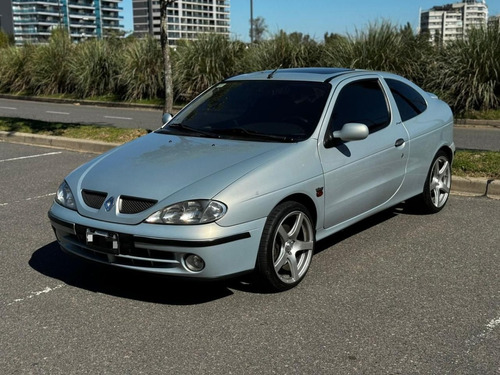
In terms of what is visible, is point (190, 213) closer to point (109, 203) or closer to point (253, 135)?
point (109, 203)

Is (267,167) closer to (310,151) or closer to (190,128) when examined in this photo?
(310,151)

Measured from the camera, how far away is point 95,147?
1071cm

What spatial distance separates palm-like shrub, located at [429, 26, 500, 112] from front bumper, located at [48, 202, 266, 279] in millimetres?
13433

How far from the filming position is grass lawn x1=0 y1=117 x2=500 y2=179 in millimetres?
7566

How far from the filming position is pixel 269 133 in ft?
15.7

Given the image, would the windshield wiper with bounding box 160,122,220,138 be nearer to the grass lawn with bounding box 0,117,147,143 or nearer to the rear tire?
the rear tire

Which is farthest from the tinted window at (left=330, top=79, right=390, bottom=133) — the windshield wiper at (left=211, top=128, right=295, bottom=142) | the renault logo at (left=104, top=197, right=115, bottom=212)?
the renault logo at (left=104, top=197, right=115, bottom=212)

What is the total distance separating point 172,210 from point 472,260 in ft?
8.65

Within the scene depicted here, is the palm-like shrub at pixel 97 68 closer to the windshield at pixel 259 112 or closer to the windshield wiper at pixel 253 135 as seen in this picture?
the windshield at pixel 259 112

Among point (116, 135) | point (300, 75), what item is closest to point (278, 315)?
point (300, 75)

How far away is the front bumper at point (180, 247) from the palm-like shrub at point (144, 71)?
1896cm

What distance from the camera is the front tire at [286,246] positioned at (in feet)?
13.3

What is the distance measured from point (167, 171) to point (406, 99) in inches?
113

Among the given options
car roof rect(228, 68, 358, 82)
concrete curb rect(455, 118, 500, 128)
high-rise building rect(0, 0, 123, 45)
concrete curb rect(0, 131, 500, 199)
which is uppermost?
high-rise building rect(0, 0, 123, 45)
